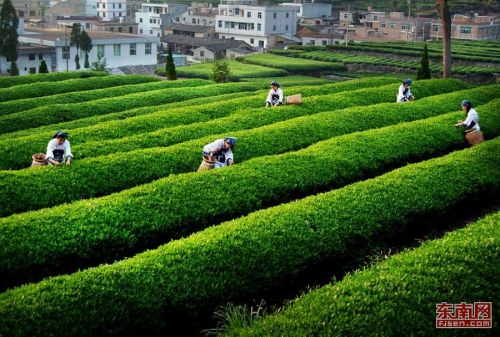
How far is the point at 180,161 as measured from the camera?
16109 millimetres

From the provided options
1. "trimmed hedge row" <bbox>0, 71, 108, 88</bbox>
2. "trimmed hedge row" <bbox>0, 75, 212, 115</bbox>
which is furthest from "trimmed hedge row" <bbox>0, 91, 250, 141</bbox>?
"trimmed hedge row" <bbox>0, 71, 108, 88</bbox>

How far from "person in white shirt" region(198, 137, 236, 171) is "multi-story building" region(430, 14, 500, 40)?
78.6m

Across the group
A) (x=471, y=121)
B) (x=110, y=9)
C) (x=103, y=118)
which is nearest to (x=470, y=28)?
(x=110, y=9)

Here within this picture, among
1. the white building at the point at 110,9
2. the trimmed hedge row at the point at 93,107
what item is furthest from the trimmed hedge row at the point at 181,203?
the white building at the point at 110,9

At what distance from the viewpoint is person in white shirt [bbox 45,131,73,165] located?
48.6ft

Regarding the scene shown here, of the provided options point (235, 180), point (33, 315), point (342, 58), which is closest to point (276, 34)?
point (342, 58)

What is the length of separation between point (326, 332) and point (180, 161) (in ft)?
28.8

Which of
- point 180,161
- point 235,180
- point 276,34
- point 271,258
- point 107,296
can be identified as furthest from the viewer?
point 276,34

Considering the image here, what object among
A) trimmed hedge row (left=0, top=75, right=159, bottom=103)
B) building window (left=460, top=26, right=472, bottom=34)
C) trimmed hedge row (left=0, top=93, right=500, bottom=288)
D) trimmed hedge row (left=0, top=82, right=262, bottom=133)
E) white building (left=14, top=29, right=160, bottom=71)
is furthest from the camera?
building window (left=460, top=26, right=472, bottom=34)

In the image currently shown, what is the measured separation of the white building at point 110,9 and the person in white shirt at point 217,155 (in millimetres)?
102360

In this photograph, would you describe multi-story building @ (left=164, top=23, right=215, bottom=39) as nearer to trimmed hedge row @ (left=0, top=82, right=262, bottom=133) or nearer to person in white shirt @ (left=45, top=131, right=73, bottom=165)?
trimmed hedge row @ (left=0, top=82, right=262, bottom=133)

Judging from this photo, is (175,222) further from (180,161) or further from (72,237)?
(180,161)

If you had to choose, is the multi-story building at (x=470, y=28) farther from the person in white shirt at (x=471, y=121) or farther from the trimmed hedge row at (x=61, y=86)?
the person in white shirt at (x=471, y=121)
